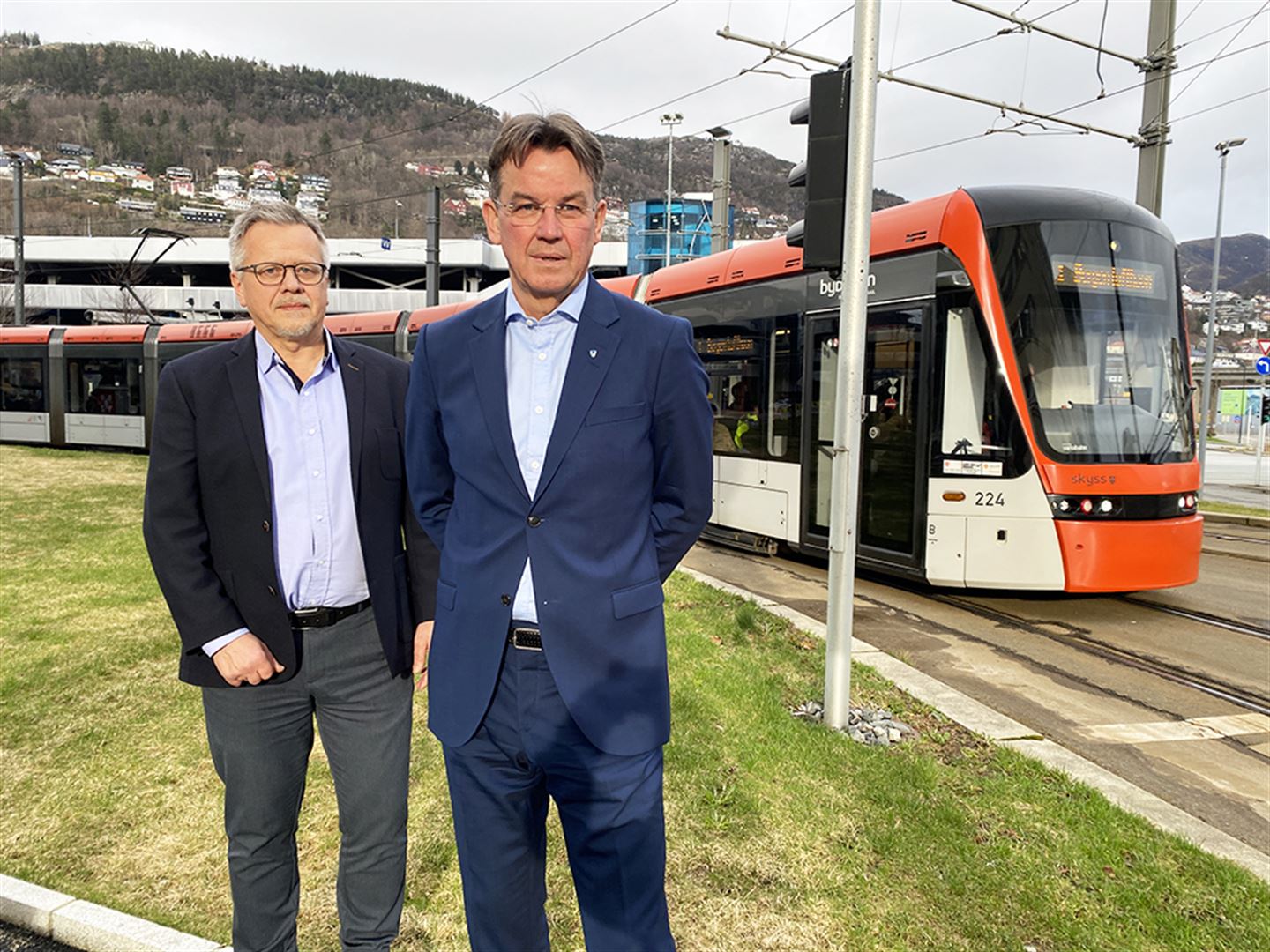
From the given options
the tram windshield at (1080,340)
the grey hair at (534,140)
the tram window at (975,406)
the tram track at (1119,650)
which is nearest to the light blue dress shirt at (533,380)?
the grey hair at (534,140)

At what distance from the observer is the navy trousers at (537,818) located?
2059 millimetres

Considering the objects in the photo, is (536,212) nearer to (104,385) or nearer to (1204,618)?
(1204,618)

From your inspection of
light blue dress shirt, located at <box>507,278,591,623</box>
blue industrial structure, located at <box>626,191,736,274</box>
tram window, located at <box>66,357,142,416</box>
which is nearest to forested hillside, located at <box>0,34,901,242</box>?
blue industrial structure, located at <box>626,191,736,274</box>

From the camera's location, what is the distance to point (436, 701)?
2176mm

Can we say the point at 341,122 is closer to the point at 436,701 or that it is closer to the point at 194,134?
the point at 194,134

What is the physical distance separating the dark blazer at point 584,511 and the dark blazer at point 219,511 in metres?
0.52

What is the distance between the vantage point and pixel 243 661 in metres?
2.37

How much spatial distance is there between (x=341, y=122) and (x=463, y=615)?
539ft

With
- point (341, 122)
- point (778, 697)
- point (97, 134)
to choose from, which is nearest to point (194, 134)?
point (97, 134)

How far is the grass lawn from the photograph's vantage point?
2941 millimetres

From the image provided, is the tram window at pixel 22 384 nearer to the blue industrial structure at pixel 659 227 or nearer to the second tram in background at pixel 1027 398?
the second tram in background at pixel 1027 398

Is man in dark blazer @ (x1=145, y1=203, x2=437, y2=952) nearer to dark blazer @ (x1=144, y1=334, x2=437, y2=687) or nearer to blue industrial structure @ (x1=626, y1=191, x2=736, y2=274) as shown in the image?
dark blazer @ (x1=144, y1=334, x2=437, y2=687)

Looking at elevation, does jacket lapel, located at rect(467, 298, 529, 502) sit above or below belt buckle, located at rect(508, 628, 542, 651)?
above

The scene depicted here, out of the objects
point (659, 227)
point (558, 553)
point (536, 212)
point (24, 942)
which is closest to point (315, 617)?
point (558, 553)
